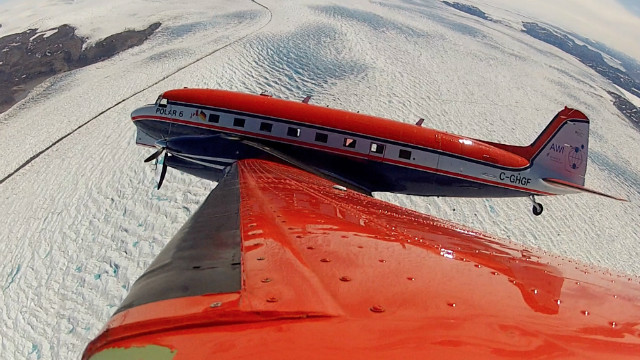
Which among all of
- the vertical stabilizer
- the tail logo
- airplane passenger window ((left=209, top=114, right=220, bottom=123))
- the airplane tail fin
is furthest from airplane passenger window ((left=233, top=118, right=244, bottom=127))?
the tail logo

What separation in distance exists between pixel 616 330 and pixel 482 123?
28.3m

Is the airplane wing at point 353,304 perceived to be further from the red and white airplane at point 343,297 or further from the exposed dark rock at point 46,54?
the exposed dark rock at point 46,54

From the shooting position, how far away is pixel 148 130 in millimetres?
15445

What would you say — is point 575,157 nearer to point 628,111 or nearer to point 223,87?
point 223,87

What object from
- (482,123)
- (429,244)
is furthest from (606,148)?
(429,244)

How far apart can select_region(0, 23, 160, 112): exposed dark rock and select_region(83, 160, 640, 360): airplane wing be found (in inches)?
1831

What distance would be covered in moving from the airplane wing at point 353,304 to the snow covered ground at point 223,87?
1058 cm

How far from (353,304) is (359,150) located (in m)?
11.8

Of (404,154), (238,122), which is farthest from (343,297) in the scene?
(238,122)

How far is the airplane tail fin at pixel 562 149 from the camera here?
47.9 feet

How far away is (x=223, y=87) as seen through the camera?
27.4 m

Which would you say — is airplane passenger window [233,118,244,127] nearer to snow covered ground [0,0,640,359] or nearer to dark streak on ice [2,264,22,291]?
snow covered ground [0,0,640,359]

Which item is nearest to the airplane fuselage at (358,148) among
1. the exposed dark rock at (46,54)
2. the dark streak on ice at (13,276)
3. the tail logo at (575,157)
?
the tail logo at (575,157)

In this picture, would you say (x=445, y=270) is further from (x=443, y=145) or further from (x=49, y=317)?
(x=49, y=317)
